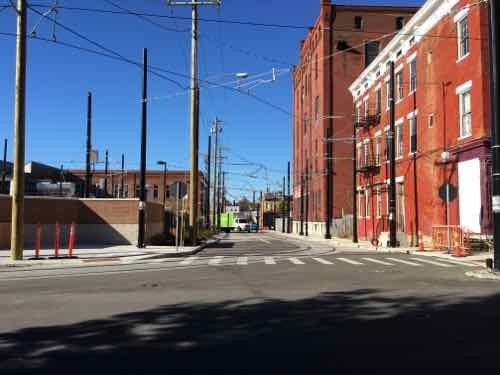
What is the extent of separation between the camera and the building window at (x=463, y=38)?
24.7 meters

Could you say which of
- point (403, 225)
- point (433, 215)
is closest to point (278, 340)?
point (433, 215)

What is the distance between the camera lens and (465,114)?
24984 mm

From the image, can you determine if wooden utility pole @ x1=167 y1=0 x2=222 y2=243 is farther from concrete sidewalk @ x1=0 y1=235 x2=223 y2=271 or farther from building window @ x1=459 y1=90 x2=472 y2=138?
building window @ x1=459 y1=90 x2=472 y2=138

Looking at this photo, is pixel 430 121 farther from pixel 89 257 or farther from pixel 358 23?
pixel 358 23

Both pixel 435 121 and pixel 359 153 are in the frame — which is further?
pixel 359 153

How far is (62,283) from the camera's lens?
12570 millimetres

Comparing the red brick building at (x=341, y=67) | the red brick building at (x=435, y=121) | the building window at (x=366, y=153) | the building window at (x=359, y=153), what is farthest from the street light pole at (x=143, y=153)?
the red brick building at (x=341, y=67)

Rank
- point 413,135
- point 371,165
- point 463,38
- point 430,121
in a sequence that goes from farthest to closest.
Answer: point 371,165 < point 413,135 < point 430,121 < point 463,38

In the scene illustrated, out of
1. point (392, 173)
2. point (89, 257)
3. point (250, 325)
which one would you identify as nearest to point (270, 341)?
point (250, 325)

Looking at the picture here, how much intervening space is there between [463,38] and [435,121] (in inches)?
177

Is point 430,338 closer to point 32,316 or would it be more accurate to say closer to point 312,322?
point 312,322

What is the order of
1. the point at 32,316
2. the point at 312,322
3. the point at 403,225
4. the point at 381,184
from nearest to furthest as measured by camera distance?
the point at 312,322
the point at 32,316
the point at 403,225
the point at 381,184

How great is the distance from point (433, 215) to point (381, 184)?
8478mm

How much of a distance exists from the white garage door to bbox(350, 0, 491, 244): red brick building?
41mm
